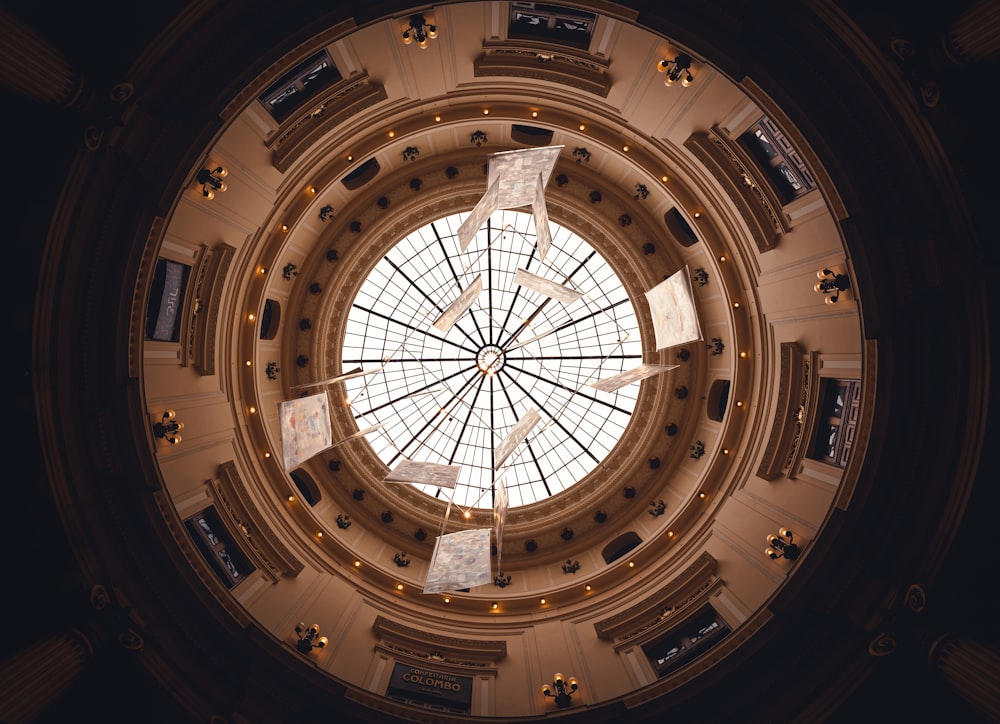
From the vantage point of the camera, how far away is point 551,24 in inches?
582

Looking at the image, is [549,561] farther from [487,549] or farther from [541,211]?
[541,211]

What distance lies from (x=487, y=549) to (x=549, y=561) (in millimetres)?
7123

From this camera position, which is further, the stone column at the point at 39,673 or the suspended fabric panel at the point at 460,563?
the suspended fabric panel at the point at 460,563

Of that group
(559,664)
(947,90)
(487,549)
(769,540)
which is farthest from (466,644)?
(947,90)

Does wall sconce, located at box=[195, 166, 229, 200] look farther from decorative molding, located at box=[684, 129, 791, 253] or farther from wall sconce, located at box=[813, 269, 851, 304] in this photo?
wall sconce, located at box=[813, 269, 851, 304]

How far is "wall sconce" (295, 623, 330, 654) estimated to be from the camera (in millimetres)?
15141

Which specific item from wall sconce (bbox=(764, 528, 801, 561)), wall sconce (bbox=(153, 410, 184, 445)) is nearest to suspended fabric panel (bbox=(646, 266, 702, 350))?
wall sconce (bbox=(764, 528, 801, 561))

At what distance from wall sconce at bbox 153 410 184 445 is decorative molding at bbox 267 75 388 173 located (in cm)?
761

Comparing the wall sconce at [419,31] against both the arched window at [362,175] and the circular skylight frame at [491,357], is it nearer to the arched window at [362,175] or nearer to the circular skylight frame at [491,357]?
the arched window at [362,175]

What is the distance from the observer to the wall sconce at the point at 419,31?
535 inches

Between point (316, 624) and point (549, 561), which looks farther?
point (549, 561)

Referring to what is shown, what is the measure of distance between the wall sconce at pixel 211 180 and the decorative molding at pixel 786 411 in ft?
53.6

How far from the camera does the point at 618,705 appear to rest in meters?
14.2

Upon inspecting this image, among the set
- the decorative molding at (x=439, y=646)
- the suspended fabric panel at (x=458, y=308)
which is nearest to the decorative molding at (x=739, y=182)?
the suspended fabric panel at (x=458, y=308)
